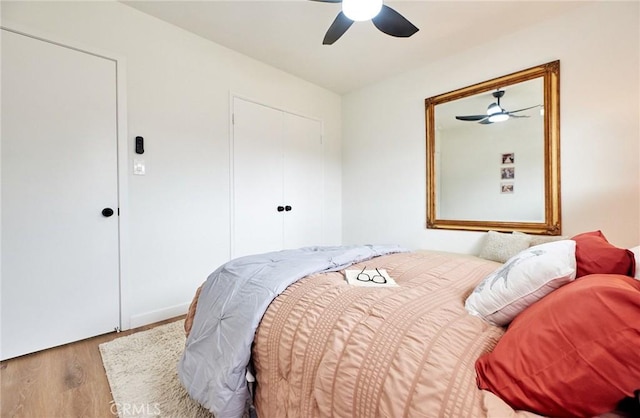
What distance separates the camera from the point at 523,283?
0.87m

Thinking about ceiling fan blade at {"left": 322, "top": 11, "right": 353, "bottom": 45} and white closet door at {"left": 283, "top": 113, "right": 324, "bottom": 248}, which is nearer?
ceiling fan blade at {"left": 322, "top": 11, "right": 353, "bottom": 45}


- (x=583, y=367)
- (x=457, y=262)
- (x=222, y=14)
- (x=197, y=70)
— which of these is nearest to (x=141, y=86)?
(x=197, y=70)

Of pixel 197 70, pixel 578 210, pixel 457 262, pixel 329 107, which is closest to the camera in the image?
pixel 457 262

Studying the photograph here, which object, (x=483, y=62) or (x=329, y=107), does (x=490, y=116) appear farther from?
(x=329, y=107)

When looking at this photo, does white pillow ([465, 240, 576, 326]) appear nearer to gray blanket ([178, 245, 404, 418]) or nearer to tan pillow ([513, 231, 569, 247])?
gray blanket ([178, 245, 404, 418])

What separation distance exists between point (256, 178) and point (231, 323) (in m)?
2.11

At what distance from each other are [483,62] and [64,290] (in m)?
3.97

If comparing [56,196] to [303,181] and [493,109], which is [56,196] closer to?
[303,181]

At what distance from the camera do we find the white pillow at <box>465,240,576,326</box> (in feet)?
2.74

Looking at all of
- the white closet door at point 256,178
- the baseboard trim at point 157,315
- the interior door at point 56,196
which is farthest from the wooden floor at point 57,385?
the white closet door at point 256,178

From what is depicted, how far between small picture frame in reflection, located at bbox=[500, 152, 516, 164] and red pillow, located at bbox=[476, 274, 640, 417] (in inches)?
88.5

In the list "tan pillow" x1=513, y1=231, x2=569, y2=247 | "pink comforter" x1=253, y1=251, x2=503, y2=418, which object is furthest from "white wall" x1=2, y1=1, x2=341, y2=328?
"tan pillow" x1=513, y1=231, x2=569, y2=247

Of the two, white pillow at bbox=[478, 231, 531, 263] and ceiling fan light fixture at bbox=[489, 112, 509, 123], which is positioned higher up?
ceiling fan light fixture at bbox=[489, 112, 509, 123]

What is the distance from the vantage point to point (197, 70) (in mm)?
2623
